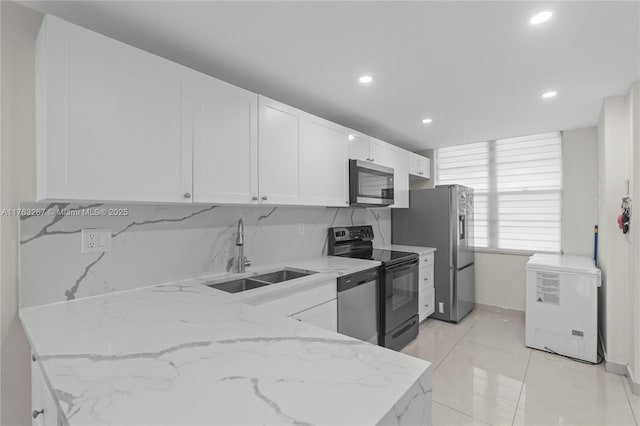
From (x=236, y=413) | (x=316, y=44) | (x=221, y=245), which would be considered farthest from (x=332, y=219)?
(x=236, y=413)

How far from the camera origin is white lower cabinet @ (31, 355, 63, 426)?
969 mm

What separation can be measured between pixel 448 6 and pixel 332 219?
2131 millimetres

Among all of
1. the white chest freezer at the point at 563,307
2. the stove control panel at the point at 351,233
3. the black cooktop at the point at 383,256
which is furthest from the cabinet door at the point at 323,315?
the white chest freezer at the point at 563,307

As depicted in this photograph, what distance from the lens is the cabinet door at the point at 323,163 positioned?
2447 mm

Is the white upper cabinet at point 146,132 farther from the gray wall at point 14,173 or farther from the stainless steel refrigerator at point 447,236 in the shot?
the stainless steel refrigerator at point 447,236

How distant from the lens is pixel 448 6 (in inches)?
56.0

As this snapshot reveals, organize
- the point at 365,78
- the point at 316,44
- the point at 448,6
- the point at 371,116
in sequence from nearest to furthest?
the point at 448,6 → the point at 316,44 → the point at 365,78 → the point at 371,116

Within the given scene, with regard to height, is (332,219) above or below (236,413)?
above

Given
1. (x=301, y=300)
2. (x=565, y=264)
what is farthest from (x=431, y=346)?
(x=301, y=300)

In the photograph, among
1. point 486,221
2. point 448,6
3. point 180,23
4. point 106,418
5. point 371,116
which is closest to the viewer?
point 106,418

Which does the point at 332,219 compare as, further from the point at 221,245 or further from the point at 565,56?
the point at 565,56

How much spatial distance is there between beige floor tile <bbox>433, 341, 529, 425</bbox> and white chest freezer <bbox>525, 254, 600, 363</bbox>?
328 mm

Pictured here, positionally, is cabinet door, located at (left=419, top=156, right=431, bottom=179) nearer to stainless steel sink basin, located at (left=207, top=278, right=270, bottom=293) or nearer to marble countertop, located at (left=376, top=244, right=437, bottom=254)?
marble countertop, located at (left=376, top=244, right=437, bottom=254)

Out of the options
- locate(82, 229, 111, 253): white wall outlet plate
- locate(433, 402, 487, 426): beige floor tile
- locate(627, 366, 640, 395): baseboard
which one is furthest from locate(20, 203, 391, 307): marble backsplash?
locate(627, 366, 640, 395): baseboard
